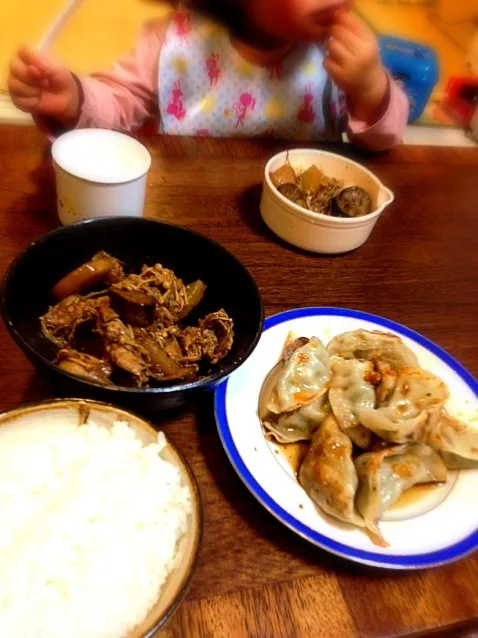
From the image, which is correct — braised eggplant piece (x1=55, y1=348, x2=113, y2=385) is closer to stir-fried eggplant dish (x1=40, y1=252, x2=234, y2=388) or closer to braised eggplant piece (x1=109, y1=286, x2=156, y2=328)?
stir-fried eggplant dish (x1=40, y1=252, x2=234, y2=388)

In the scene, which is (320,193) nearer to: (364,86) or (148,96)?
(364,86)

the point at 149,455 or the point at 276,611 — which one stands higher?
the point at 149,455

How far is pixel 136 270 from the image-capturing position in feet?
3.76

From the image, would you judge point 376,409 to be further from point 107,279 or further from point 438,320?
point 107,279

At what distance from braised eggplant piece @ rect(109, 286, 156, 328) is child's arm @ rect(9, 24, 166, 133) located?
727 mm

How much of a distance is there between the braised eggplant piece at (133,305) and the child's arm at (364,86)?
1.01 m

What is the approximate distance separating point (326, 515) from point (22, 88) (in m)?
1.24

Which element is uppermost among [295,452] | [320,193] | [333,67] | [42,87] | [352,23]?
[352,23]

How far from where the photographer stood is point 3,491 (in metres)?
0.70

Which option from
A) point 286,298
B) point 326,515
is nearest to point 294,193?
point 286,298

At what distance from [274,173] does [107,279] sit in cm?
64

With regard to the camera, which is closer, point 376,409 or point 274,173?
point 376,409

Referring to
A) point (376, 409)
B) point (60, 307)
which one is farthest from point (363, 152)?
point (60, 307)

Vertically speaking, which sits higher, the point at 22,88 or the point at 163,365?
the point at 22,88
